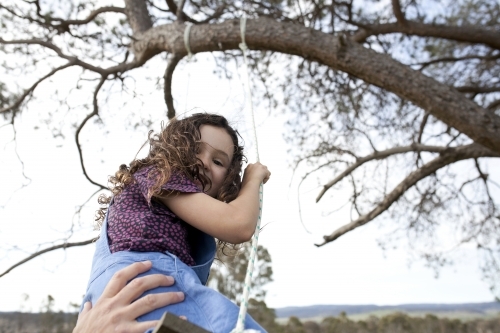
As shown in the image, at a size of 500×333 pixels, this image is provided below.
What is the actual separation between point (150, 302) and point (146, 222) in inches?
8.6

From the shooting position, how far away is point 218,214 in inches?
44.6

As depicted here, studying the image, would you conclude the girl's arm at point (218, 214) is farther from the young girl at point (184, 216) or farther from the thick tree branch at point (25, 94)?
the thick tree branch at point (25, 94)

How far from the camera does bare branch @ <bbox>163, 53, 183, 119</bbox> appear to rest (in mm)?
3372

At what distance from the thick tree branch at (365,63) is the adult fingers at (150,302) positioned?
203 cm

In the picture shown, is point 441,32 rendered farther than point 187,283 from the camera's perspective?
Yes

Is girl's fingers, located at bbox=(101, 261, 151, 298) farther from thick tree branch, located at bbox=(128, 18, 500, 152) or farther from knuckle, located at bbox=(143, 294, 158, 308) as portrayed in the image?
thick tree branch, located at bbox=(128, 18, 500, 152)

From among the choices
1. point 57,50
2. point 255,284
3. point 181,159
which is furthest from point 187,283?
point 255,284

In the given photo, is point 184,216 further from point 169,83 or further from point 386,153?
point 386,153

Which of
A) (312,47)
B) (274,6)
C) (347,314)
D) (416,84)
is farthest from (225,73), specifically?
(347,314)

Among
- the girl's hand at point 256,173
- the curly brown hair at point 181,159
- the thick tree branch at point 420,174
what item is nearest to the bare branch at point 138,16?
the thick tree branch at point 420,174

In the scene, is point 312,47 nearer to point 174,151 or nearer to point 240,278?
point 174,151

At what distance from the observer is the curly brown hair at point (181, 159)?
4.14 ft

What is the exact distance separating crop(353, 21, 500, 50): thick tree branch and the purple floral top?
292 cm

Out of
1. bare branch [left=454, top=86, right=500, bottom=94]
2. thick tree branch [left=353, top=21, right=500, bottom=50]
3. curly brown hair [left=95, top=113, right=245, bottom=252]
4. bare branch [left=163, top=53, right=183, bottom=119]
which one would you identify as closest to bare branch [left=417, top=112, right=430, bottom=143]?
bare branch [left=454, top=86, right=500, bottom=94]
